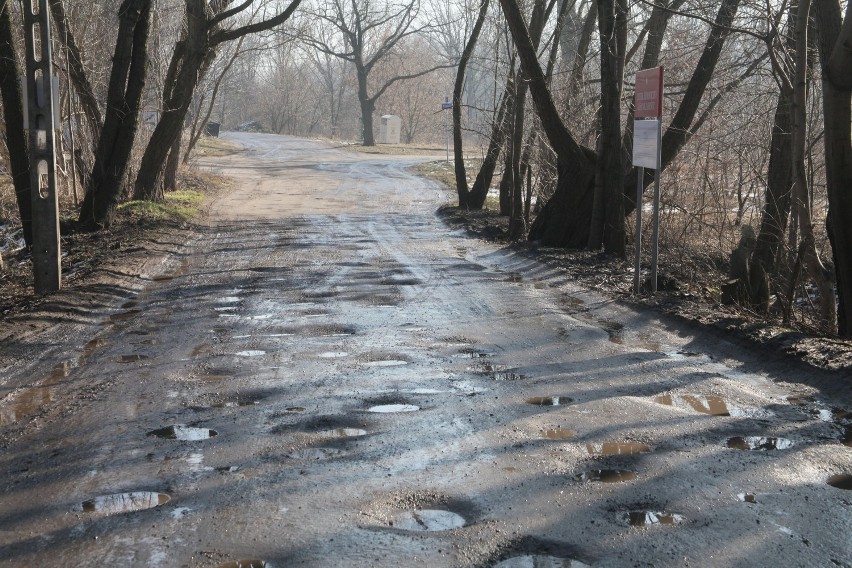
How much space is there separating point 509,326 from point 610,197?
5.80m

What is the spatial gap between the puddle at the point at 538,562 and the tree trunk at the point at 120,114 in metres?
13.8

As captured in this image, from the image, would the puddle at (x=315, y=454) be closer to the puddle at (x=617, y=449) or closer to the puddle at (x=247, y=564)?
the puddle at (x=247, y=564)

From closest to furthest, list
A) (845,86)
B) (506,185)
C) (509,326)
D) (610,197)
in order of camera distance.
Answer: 1. (845,86)
2. (509,326)
3. (610,197)
4. (506,185)

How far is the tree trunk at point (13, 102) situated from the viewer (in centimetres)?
1300

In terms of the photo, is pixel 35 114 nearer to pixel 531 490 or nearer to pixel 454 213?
pixel 531 490

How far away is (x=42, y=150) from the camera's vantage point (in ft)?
33.5

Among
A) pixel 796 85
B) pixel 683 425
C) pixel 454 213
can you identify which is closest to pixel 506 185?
pixel 454 213

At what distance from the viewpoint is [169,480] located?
4.89m

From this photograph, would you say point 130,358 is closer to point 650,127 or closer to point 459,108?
point 650,127

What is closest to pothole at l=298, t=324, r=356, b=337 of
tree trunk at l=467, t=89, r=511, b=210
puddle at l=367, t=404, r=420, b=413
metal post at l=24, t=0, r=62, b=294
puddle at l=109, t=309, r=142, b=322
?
puddle at l=109, t=309, r=142, b=322

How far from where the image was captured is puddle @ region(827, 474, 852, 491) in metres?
4.81

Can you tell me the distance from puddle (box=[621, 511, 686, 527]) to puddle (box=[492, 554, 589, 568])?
1.75 ft

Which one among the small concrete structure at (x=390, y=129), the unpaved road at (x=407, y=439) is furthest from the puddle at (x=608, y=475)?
the small concrete structure at (x=390, y=129)

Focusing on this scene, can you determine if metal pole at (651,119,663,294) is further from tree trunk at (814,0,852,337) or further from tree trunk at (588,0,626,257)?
tree trunk at (588,0,626,257)
